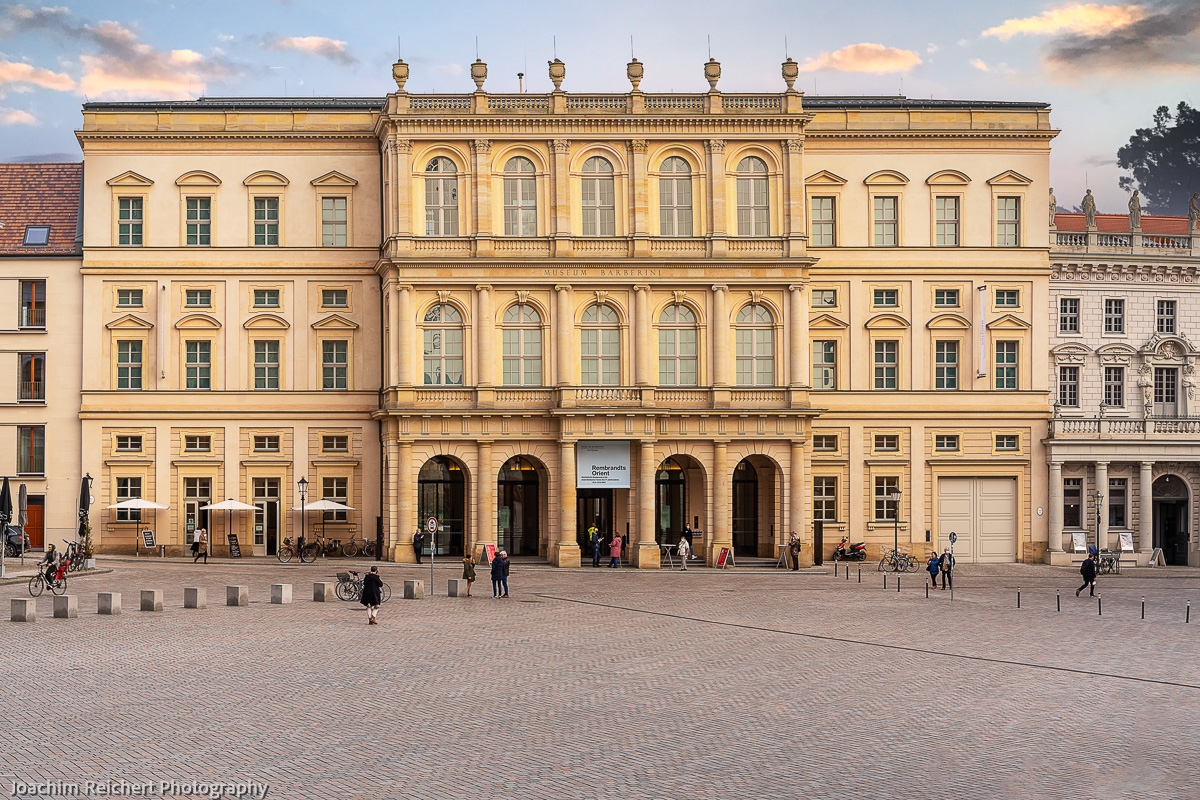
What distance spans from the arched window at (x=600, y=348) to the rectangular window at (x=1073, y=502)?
74.9ft

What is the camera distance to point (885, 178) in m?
60.2

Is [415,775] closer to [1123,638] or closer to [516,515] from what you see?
[1123,638]

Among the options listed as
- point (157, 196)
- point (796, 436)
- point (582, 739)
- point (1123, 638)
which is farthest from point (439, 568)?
point (582, 739)

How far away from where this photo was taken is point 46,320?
5950cm

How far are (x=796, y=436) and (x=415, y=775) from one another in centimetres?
4129

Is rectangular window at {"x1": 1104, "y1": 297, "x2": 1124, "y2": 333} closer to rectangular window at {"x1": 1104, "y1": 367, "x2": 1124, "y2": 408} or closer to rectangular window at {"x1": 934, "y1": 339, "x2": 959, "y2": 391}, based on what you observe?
rectangular window at {"x1": 1104, "y1": 367, "x2": 1124, "y2": 408}

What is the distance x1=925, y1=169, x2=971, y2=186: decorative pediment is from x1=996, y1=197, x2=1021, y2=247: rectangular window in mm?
2026

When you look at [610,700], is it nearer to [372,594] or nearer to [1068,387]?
[372,594]

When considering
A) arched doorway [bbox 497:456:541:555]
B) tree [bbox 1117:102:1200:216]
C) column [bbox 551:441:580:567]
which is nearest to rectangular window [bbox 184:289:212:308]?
arched doorway [bbox 497:456:541:555]

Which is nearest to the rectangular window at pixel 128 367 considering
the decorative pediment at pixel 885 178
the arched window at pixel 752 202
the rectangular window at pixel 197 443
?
the rectangular window at pixel 197 443

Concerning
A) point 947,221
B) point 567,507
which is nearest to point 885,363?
point 947,221

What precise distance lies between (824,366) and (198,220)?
30930mm

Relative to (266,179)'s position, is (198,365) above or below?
below

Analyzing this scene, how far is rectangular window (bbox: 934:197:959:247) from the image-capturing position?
199 ft
